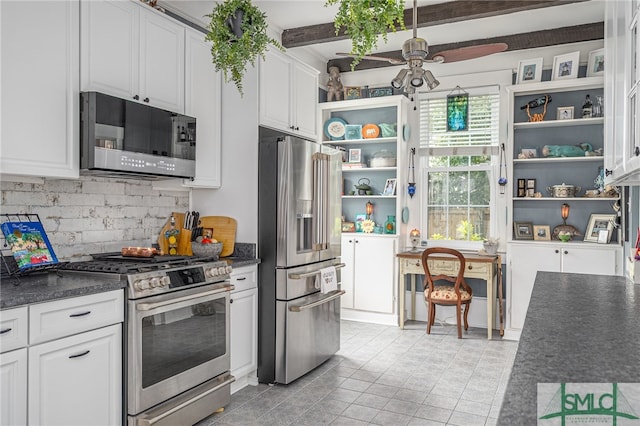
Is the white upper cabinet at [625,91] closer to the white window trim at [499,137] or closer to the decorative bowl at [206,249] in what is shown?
the decorative bowl at [206,249]

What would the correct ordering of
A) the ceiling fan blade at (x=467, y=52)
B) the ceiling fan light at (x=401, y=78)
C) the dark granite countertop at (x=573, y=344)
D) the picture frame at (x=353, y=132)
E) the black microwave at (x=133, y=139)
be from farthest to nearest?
the picture frame at (x=353, y=132) < the ceiling fan blade at (x=467, y=52) < the ceiling fan light at (x=401, y=78) < the black microwave at (x=133, y=139) < the dark granite countertop at (x=573, y=344)

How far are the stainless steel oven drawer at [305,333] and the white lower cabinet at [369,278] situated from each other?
1346 millimetres

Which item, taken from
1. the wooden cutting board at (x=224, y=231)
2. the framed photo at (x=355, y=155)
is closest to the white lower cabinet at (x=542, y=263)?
the framed photo at (x=355, y=155)

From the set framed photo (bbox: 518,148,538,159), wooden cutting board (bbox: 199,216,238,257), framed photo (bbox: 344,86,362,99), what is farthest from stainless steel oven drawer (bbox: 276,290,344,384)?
framed photo (bbox: 344,86,362,99)

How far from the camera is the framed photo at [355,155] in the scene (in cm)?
589

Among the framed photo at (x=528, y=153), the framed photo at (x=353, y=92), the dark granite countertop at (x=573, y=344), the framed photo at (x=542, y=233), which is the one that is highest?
the framed photo at (x=353, y=92)

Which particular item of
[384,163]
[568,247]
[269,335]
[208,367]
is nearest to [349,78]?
[384,163]

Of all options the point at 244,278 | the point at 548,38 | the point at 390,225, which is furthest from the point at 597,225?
the point at 244,278

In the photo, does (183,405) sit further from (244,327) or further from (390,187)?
(390,187)

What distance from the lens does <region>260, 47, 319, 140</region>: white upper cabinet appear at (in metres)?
3.76

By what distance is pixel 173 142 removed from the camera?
3.13 meters

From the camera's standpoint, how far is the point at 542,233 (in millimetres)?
4980

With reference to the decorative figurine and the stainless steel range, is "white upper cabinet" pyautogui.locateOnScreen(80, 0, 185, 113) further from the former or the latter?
the decorative figurine

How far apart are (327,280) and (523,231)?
7.68 ft
